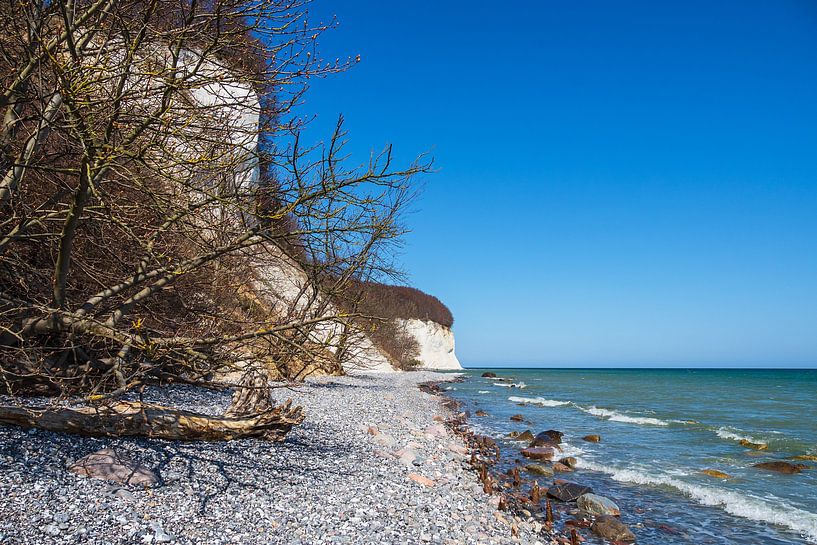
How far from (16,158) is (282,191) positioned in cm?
278

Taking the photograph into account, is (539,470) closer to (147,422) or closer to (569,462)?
(569,462)

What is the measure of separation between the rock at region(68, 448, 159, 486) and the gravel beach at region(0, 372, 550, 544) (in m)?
0.11

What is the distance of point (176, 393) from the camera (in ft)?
31.4

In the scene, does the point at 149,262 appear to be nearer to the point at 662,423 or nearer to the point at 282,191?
the point at 282,191

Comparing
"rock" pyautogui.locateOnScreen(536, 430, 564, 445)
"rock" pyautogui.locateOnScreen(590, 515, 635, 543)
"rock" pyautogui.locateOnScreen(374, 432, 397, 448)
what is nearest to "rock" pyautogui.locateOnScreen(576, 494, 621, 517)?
"rock" pyautogui.locateOnScreen(590, 515, 635, 543)

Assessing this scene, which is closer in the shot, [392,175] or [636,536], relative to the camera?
[392,175]

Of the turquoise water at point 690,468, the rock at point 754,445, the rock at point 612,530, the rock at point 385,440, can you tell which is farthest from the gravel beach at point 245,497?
the rock at point 754,445

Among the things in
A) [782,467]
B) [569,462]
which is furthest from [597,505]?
[782,467]

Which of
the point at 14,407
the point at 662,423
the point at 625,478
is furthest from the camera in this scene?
the point at 662,423

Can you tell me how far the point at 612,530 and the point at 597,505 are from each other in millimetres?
939

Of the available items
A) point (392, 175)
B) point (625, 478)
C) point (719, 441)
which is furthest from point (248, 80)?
point (719, 441)

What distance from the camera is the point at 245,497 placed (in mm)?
5090

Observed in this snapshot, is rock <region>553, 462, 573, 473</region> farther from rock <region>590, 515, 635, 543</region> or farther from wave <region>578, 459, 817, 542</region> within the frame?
rock <region>590, 515, 635, 543</region>

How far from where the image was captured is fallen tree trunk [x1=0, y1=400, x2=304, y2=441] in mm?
5297
